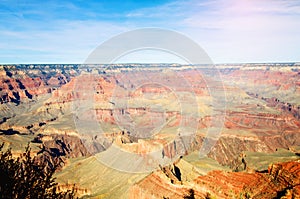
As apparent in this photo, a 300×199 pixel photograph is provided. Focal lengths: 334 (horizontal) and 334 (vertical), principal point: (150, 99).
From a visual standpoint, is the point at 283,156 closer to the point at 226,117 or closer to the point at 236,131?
the point at 236,131

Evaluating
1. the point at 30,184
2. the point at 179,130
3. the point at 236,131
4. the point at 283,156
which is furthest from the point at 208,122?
the point at 30,184

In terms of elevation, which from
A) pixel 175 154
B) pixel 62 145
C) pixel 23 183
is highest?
pixel 23 183

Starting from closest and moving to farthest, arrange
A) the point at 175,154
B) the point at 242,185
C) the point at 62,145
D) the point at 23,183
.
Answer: the point at 23,183
the point at 242,185
the point at 175,154
the point at 62,145

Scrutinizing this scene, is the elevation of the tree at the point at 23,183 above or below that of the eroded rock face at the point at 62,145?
above

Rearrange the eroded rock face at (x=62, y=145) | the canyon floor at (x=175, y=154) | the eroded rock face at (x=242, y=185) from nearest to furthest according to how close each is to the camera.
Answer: the eroded rock face at (x=242, y=185) < the canyon floor at (x=175, y=154) < the eroded rock face at (x=62, y=145)

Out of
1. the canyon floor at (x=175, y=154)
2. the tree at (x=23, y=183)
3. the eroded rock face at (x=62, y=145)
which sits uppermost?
the tree at (x=23, y=183)

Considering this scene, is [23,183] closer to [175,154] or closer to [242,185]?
[242,185]

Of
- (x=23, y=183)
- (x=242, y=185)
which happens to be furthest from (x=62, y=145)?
(x=23, y=183)

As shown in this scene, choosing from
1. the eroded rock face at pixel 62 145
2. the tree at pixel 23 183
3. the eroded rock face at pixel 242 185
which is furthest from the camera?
the eroded rock face at pixel 62 145

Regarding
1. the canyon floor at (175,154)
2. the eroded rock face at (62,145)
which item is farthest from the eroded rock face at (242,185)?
the eroded rock face at (62,145)

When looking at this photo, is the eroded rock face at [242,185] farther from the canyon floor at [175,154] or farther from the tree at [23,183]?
the tree at [23,183]

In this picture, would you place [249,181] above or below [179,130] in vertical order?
above
